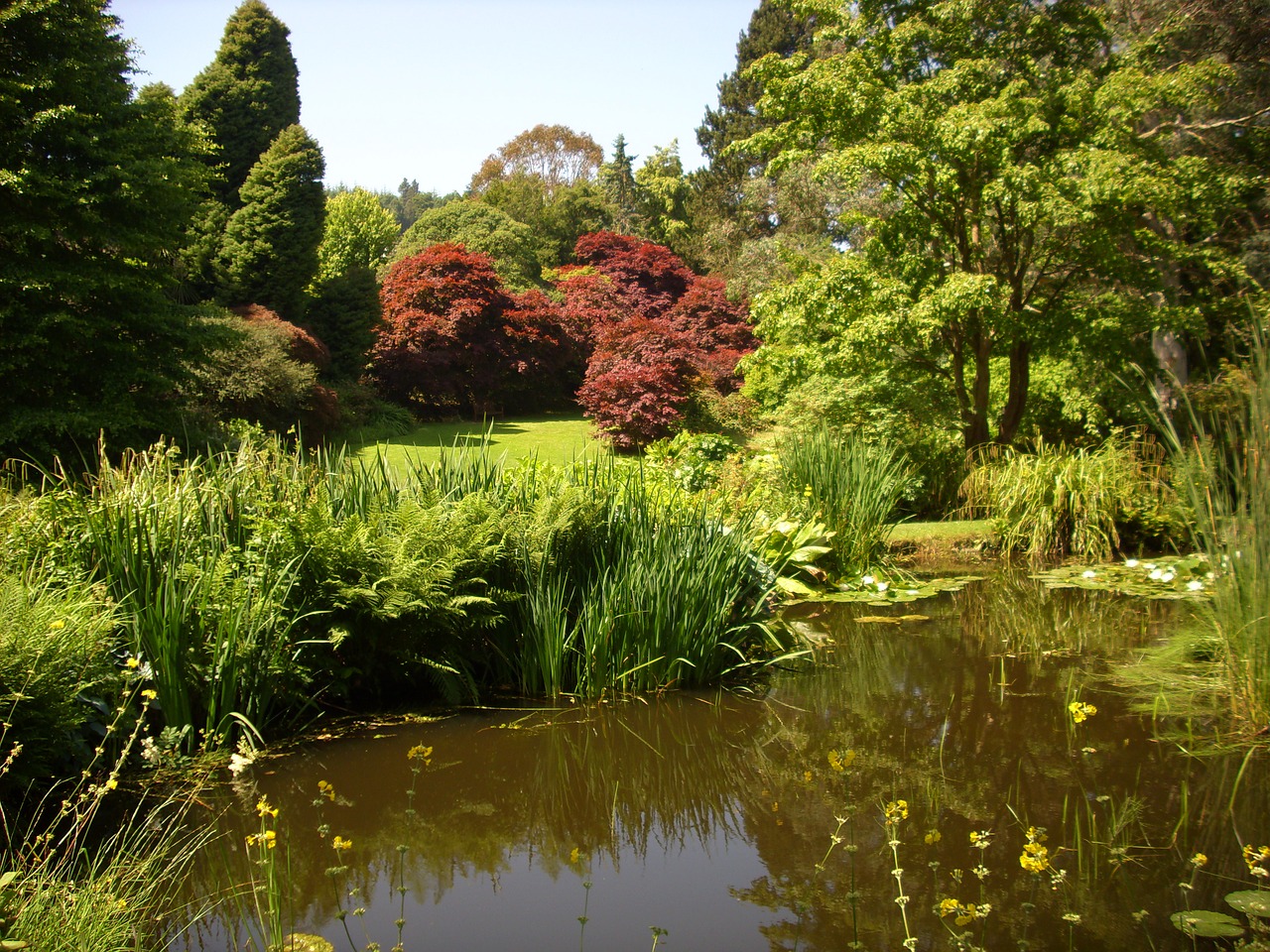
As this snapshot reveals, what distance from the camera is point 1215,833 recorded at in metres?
3.11

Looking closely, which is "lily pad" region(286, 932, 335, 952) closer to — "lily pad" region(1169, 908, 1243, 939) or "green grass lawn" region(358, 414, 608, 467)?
"lily pad" region(1169, 908, 1243, 939)

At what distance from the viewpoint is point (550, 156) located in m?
43.2

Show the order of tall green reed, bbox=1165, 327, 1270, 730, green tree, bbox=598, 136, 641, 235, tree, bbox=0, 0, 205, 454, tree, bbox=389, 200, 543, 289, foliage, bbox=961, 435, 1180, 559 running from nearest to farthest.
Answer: tall green reed, bbox=1165, 327, 1270, 730
foliage, bbox=961, 435, 1180, 559
tree, bbox=0, 0, 205, 454
tree, bbox=389, 200, 543, 289
green tree, bbox=598, 136, 641, 235

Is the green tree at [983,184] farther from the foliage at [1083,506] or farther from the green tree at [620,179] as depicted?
the green tree at [620,179]

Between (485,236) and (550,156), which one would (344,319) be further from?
(550,156)

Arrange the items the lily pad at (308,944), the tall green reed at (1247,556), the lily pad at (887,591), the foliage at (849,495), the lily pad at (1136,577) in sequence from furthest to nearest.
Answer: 1. the foliage at (849,495)
2. the lily pad at (887,591)
3. the lily pad at (1136,577)
4. the tall green reed at (1247,556)
5. the lily pad at (308,944)

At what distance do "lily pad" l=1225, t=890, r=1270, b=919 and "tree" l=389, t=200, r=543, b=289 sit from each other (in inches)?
863

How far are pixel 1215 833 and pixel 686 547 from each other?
250 centimetres

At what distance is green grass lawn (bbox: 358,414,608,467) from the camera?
14.1 m

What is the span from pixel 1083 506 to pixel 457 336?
12.2 meters

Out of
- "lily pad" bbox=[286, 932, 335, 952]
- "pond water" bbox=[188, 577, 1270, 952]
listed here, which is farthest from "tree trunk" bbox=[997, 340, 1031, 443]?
"lily pad" bbox=[286, 932, 335, 952]

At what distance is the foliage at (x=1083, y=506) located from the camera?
846cm

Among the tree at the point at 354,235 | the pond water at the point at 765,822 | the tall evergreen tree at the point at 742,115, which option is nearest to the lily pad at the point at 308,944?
the pond water at the point at 765,822

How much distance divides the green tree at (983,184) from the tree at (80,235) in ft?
20.8
